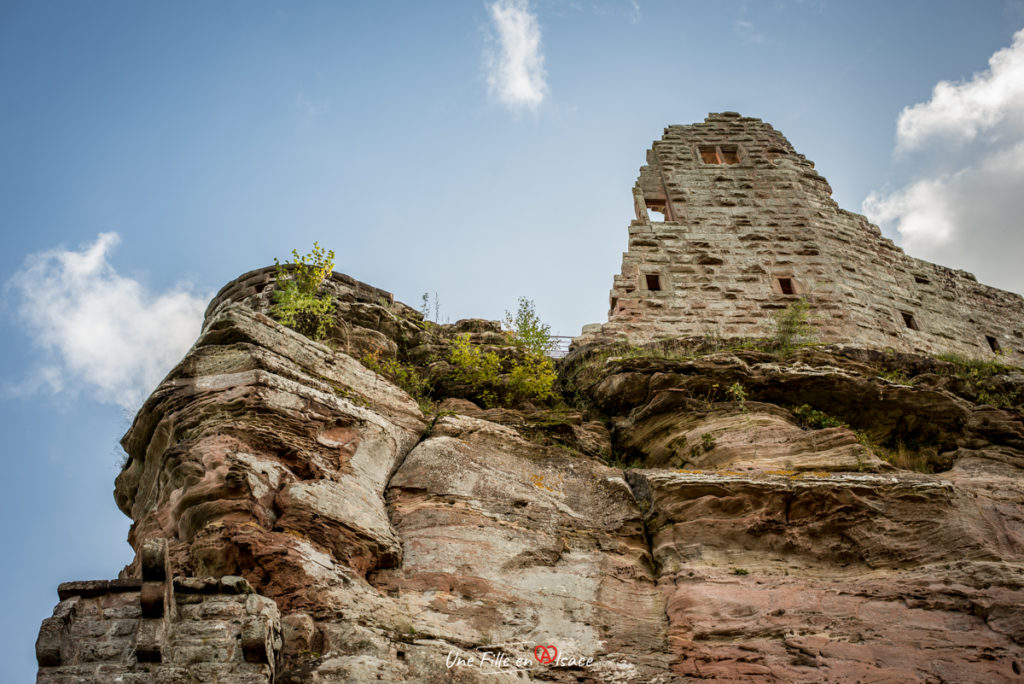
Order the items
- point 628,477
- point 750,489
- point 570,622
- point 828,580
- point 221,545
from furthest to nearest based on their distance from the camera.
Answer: point 628,477, point 750,489, point 828,580, point 570,622, point 221,545

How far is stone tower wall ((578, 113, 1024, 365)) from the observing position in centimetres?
1337

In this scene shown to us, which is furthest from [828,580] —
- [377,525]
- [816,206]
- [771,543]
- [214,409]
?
[816,206]

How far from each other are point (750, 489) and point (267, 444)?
176 inches

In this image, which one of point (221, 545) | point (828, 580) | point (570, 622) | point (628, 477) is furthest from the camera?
point (628, 477)

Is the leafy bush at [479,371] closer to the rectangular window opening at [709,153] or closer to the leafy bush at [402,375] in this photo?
the leafy bush at [402,375]

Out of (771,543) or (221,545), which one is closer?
(221,545)

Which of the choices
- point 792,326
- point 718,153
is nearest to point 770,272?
point 792,326

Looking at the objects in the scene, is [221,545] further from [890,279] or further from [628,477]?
[890,279]

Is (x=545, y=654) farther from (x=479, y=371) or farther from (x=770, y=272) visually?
(x=770, y=272)

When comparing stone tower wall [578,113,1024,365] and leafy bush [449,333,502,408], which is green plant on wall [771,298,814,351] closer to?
stone tower wall [578,113,1024,365]

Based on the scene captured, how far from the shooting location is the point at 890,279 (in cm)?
1498

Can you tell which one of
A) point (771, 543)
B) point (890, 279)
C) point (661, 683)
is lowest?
point (661, 683)

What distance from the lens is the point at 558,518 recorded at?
842 cm

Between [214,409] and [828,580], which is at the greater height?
[214,409]
